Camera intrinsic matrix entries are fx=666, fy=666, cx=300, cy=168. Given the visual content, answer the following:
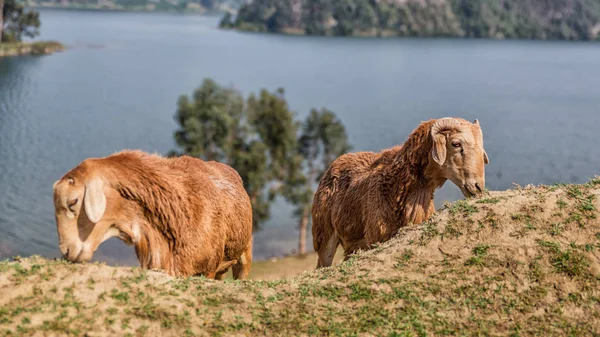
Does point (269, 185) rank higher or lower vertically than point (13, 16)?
lower

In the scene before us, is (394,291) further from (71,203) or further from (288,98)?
(288,98)

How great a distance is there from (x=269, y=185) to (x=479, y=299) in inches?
1879

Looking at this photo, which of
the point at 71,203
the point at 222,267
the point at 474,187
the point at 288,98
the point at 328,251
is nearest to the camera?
the point at 71,203

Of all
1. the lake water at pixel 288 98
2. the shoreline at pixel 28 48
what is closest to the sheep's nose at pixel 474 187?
the lake water at pixel 288 98

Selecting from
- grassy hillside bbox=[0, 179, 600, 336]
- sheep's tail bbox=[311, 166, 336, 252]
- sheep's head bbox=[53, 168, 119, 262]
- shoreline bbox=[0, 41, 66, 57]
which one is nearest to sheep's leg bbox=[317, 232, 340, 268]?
sheep's tail bbox=[311, 166, 336, 252]

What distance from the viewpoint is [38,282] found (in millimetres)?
9312

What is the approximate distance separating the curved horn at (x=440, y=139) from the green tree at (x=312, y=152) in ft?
139

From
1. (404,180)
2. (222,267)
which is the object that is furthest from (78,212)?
(404,180)

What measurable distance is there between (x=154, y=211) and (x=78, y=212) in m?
1.44

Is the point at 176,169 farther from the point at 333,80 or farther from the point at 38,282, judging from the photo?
the point at 333,80

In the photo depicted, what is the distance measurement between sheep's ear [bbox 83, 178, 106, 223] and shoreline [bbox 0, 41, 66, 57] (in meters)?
124

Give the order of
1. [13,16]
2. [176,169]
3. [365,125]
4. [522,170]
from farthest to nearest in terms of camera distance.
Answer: [13,16] → [365,125] → [522,170] → [176,169]

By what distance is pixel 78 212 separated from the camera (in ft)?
31.6

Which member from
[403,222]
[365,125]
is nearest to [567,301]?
[403,222]
